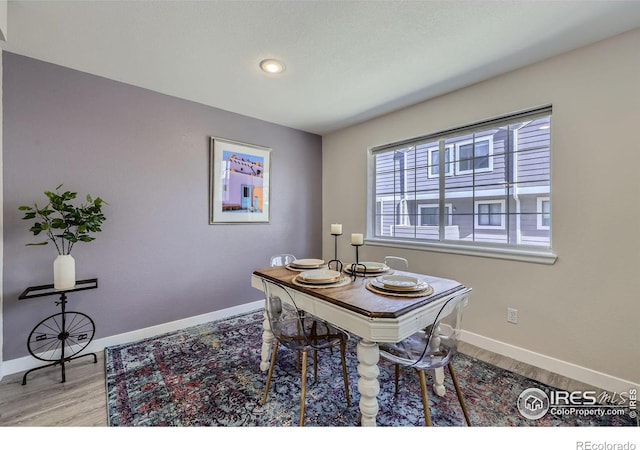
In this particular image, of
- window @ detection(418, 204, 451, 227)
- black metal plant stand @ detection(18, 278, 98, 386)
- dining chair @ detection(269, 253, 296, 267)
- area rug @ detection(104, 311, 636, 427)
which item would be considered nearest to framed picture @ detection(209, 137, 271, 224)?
dining chair @ detection(269, 253, 296, 267)

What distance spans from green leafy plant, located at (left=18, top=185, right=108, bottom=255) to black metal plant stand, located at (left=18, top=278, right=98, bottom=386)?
12.9 inches

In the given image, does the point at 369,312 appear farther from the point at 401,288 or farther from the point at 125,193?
the point at 125,193

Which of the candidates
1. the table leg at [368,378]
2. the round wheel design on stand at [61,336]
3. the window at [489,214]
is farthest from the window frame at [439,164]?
the round wheel design on stand at [61,336]

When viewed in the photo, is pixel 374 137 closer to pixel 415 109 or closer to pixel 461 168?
pixel 415 109

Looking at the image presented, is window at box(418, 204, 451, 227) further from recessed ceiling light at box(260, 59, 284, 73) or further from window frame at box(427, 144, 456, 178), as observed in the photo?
recessed ceiling light at box(260, 59, 284, 73)

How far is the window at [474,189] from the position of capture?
2.25m

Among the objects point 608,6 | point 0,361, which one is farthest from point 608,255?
point 0,361

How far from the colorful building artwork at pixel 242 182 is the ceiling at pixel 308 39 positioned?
808 millimetres

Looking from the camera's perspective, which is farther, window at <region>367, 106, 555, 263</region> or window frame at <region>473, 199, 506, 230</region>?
window frame at <region>473, 199, 506, 230</region>

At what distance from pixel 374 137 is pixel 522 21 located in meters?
1.82

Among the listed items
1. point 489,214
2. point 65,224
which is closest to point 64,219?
point 65,224

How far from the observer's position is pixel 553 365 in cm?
207

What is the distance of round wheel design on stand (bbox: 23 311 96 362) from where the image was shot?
7.00ft

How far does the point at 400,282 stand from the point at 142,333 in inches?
100
